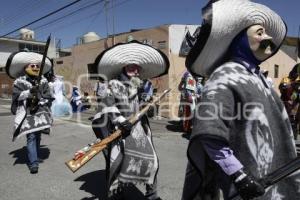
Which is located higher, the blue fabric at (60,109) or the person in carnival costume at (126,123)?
the person in carnival costume at (126,123)

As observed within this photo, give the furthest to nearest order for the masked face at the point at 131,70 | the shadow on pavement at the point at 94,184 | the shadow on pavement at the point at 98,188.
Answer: the shadow on pavement at the point at 94,184, the shadow on pavement at the point at 98,188, the masked face at the point at 131,70

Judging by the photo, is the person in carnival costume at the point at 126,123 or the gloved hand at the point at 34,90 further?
the gloved hand at the point at 34,90

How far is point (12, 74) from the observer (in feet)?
22.2

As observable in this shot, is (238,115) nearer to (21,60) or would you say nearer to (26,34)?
(21,60)

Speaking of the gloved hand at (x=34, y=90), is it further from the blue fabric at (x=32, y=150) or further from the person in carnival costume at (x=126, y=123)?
the person in carnival costume at (x=126, y=123)

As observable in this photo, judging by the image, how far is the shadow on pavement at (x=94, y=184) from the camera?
5085 millimetres

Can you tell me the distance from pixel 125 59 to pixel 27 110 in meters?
2.42

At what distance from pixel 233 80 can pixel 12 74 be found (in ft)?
17.0

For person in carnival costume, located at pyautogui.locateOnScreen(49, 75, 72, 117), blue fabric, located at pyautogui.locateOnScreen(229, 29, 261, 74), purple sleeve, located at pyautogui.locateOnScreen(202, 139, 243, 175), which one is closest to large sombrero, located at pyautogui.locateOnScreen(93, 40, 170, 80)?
blue fabric, located at pyautogui.locateOnScreen(229, 29, 261, 74)

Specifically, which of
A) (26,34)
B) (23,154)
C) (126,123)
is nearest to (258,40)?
(126,123)

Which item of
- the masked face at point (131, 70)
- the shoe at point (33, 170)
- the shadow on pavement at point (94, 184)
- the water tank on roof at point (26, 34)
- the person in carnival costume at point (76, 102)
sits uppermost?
the water tank on roof at point (26, 34)

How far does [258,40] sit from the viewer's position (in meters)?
2.53

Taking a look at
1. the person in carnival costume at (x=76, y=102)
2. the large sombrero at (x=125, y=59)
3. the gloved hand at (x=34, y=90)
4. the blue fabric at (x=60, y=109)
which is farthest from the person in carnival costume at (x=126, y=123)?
the person in carnival costume at (x=76, y=102)

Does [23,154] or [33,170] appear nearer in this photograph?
[33,170]
